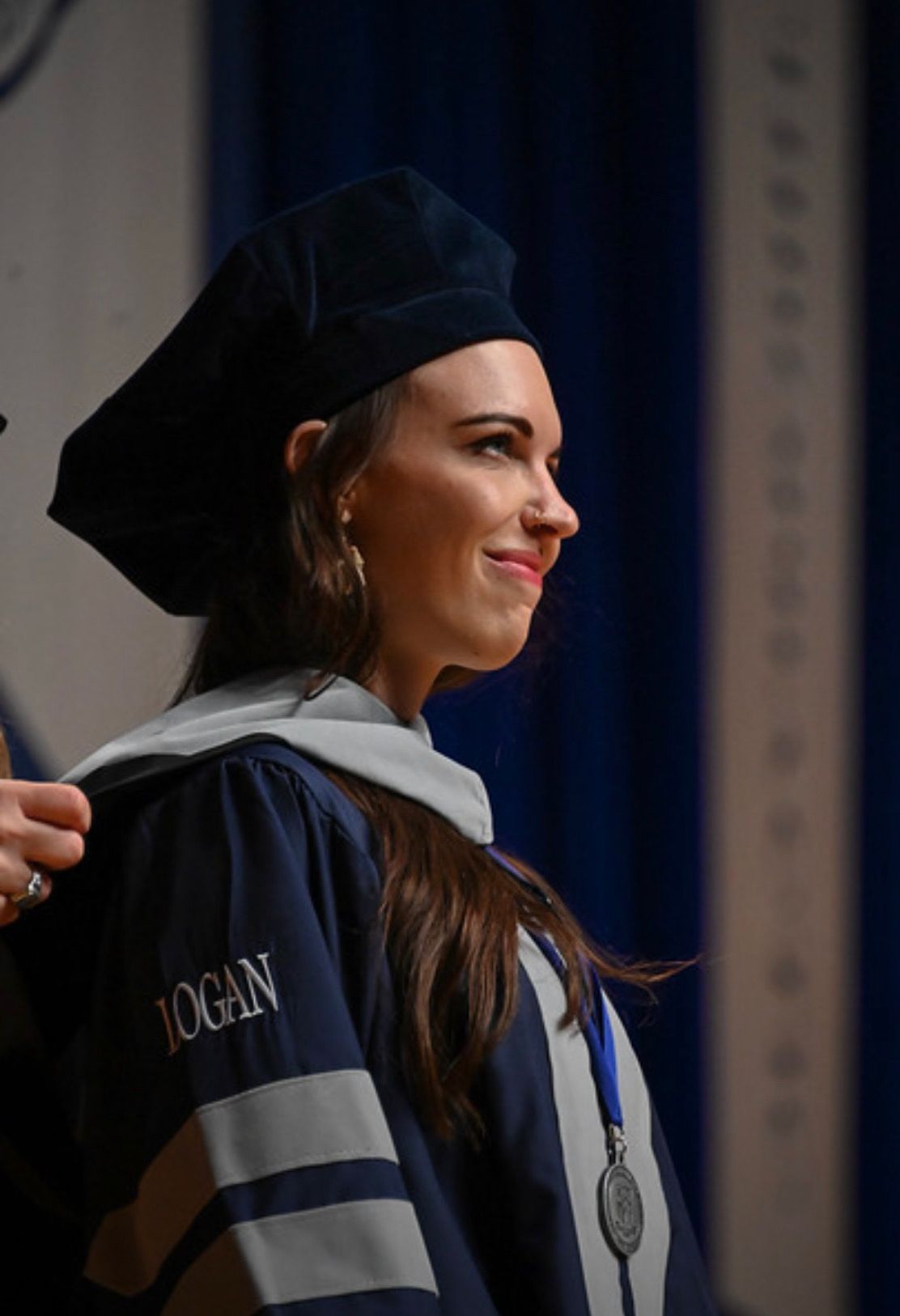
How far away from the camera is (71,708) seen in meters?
1.90

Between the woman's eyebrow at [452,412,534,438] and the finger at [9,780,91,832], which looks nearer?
the finger at [9,780,91,832]

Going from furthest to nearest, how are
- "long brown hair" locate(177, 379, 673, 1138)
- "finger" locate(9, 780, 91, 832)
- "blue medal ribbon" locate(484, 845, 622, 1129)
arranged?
"blue medal ribbon" locate(484, 845, 622, 1129) → "long brown hair" locate(177, 379, 673, 1138) → "finger" locate(9, 780, 91, 832)

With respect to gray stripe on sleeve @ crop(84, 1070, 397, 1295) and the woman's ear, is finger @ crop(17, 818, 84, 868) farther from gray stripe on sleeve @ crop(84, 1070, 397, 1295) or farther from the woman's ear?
the woman's ear

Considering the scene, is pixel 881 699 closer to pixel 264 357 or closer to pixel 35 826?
pixel 264 357

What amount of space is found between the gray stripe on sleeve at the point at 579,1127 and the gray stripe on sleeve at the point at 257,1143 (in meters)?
0.17

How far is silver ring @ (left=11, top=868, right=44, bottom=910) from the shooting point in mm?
1117

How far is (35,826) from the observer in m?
1.10

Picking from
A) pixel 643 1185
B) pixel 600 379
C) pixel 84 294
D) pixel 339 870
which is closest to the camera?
pixel 339 870

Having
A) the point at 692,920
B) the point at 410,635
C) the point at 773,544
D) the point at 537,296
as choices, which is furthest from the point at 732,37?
the point at 410,635

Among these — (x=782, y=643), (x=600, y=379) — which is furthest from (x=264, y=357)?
(x=782, y=643)

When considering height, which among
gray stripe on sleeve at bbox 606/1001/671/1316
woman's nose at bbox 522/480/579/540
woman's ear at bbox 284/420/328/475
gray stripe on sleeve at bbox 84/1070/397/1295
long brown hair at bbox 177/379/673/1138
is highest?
woman's ear at bbox 284/420/328/475

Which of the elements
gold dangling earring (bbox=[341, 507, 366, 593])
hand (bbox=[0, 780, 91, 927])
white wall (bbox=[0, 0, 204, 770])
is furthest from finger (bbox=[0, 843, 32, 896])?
white wall (bbox=[0, 0, 204, 770])

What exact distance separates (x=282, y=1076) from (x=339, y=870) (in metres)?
0.16

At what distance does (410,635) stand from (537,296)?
881mm
